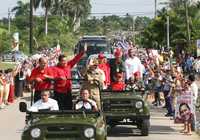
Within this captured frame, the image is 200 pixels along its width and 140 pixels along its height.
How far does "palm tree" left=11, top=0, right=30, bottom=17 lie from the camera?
135 metres

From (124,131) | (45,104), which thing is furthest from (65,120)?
(124,131)

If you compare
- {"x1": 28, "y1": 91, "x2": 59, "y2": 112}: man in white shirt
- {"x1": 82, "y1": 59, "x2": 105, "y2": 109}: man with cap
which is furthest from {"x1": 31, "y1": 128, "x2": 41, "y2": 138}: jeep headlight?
{"x1": 82, "y1": 59, "x2": 105, "y2": 109}: man with cap

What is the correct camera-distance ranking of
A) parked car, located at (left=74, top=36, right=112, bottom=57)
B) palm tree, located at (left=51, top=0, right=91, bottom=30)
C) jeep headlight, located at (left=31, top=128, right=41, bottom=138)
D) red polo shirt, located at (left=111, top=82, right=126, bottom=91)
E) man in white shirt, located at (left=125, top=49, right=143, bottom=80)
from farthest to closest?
palm tree, located at (left=51, top=0, right=91, bottom=30) < parked car, located at (left=74, top=36, right=112, bottom=57) < man in white shirt, located at (left=125, top=49, right=143, bottom=80) < red polo shirt, located at (left=111, top=82, right=126, bottom=91) < jeep headlight, located at (left=31, top=128, right=41, bottom=138)

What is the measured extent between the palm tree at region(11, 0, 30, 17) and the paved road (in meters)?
114

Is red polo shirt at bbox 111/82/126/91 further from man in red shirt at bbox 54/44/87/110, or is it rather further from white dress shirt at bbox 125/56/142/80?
man in red shirt at bbox 54/44/87/110

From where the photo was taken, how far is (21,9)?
144 metres

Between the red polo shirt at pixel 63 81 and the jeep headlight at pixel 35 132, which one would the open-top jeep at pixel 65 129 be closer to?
the jeep headlight at pixel 35 132

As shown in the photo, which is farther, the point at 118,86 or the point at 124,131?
the point at 124,131

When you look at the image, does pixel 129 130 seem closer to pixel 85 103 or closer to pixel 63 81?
pixel 63 81

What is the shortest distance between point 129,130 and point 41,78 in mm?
5603

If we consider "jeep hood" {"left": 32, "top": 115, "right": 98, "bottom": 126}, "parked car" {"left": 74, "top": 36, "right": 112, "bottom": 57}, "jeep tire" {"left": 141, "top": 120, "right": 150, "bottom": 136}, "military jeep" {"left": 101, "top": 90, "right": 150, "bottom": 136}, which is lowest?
"jeep tire" {"left": 141, "top": 120, "right": 150, "bottom": 136}

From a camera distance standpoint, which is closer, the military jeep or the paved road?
the military jeep

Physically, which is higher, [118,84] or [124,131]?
[118,84]

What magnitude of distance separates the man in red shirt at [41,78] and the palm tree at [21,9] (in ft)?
398
